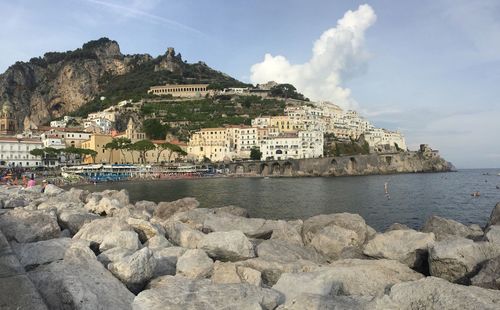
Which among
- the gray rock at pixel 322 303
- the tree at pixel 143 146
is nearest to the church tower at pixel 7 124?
the tree at pixel 143 146

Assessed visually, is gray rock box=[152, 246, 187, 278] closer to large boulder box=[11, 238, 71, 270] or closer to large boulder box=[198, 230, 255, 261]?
large boulder box=[198, 230, 255, 261]

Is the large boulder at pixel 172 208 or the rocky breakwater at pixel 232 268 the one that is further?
the large boulder at pixel 172 208

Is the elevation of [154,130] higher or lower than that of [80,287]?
higher

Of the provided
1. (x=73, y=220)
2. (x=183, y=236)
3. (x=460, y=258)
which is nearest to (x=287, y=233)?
(x=183, y=236)

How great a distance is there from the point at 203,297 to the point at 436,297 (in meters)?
3.55

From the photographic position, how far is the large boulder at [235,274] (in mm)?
8008

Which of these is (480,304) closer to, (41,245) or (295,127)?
(41,245)

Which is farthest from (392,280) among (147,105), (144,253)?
(147,105)

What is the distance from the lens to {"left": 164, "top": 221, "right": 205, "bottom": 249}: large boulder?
38.0 ft

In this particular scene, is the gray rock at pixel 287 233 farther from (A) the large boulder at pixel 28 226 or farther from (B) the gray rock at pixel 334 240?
(A) the large boulder at pixel 28 226

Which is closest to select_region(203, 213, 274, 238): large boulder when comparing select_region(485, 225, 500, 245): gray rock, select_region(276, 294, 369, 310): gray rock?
select_region(485, 225, 500, 245): gray rock

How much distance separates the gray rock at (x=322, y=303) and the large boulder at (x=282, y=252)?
11.5ft

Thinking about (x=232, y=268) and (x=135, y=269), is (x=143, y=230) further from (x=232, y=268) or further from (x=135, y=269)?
(x=135, y=269)

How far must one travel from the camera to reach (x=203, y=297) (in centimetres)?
626
